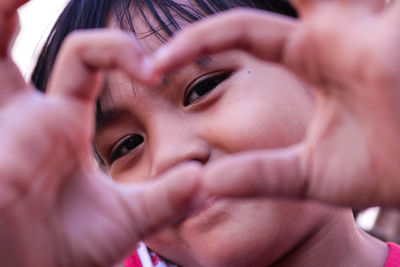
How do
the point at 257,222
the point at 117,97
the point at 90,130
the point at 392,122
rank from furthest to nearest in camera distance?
the point at 117,97 → the point at 257,222 → the point at 90,130 → the point at 392,122

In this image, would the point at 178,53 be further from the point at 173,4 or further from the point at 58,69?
the point at 173,4

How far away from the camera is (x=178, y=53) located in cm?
59

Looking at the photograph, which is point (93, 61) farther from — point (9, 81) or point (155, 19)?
point (155, 19)

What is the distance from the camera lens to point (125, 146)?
120 cm

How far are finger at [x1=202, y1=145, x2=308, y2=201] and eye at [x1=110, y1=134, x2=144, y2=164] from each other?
586 mm

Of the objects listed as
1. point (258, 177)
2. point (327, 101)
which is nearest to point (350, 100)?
point (327, 101)

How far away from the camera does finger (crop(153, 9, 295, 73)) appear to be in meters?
0.59

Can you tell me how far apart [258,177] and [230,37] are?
19cm

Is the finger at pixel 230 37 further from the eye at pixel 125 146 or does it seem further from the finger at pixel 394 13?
the eye at pixel 125 146

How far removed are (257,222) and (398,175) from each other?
1.40 feet

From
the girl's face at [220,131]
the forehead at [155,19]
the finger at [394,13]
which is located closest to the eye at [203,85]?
the girl's face at [220,131]

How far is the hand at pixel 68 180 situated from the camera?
23.5 inches

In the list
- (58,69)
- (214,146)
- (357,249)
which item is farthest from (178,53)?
(357,249)

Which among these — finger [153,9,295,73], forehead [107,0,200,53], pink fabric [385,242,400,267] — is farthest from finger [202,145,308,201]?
pink fabric [385,242,400,267]
